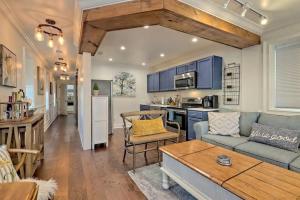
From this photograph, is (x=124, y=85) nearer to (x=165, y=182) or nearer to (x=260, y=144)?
(x=165, y=182)

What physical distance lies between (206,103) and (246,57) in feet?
4.48

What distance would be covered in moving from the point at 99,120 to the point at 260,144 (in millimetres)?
3266

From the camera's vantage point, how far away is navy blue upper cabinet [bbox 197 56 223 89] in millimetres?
3844

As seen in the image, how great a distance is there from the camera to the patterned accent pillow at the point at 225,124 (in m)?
3.00

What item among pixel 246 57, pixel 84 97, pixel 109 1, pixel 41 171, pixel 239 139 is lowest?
pixel 41 171

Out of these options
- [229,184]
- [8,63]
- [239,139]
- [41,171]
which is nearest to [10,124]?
[41,171]

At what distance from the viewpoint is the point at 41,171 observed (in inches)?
102

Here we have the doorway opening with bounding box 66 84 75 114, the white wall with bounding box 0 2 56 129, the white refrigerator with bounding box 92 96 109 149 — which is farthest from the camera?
the doorway opening with bounding box 66 84 75 114

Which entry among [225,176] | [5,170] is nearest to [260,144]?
[225,176]

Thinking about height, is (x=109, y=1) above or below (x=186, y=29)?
above

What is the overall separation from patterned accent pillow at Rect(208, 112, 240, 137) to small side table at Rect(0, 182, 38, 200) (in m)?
2.85

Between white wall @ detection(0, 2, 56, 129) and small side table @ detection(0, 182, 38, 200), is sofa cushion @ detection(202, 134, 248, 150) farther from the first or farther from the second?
white wall @ detection(0, 2, 56, 129)

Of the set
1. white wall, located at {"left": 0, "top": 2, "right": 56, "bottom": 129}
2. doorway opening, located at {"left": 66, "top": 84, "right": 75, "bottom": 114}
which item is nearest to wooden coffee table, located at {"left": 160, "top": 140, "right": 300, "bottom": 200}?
white wall, located at {"left": 0, "top": 2, "right": 56, "bottom": 129}

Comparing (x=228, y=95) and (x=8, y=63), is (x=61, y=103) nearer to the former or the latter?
(x=8, y=63)
